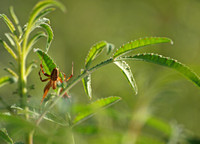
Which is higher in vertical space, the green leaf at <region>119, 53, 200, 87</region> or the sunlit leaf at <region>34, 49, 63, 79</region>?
the sunlit leaf at <region>34, 49, 63, 79</region>

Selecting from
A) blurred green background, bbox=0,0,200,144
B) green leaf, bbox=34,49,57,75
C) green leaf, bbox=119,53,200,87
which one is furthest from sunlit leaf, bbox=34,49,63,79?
blurred green background, bbox=0,0,200,144

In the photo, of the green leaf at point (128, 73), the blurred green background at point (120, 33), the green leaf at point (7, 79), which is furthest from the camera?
the blurred green background at point (120, 33)

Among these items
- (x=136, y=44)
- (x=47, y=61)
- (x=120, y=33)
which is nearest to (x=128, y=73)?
(x=136, y=44)

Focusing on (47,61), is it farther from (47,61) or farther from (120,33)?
(120,33)

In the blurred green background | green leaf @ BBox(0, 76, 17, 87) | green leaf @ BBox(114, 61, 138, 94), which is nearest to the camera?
green leaf @ BBox(0, 76, 17, 87)

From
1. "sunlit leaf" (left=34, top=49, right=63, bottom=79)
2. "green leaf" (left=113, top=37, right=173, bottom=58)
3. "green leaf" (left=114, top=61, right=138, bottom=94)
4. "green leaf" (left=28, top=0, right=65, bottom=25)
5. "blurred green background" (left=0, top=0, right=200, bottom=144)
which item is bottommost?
"green leaf" (left=114, top=61, right=138, bottom=94)

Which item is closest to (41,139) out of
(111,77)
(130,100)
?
(130,100)

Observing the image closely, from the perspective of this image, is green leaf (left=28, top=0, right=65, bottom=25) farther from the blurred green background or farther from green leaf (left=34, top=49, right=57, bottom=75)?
the blurred green background

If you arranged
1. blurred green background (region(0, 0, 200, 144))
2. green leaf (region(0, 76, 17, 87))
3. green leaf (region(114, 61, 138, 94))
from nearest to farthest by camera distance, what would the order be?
1. green leaf (region(0, 76, 17, 87))
2. green leaf (region(114, 61, 138, 94))
3. blurred green background (region(0, 0, 200, 144))

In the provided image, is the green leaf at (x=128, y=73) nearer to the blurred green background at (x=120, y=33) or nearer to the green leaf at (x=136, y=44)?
the green leaf at (x=136, y=44)

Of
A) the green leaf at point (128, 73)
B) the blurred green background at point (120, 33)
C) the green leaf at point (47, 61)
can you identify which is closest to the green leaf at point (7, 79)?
the green leaf at point (47, 61)

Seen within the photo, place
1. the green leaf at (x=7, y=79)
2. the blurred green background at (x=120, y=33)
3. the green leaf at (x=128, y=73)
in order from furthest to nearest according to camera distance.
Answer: the blurred green background at (x=120, y=33) → the green leaf at (x=128, y=73) → the green leaf at (x=7, y=79)

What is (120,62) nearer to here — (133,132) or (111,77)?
(133,132)

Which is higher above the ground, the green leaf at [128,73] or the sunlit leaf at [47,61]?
the sunlit leaf at [47,61]
